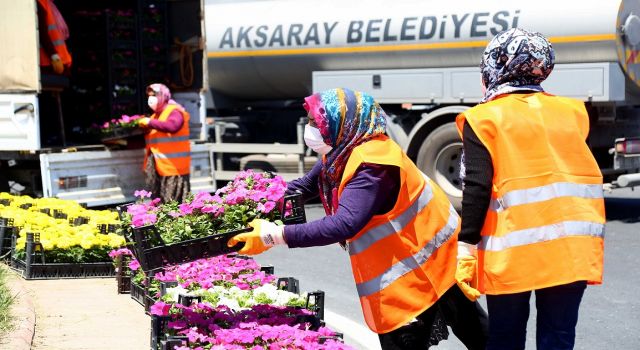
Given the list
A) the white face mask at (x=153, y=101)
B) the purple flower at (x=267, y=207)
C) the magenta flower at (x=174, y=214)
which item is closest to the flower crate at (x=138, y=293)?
the magenta flower at (x=174, y=214)

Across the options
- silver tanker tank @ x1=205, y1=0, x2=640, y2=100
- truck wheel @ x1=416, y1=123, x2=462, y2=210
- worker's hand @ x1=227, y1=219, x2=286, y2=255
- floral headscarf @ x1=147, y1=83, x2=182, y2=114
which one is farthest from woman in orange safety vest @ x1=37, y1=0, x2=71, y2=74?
worker's hand @ x1=227, y1=219, x2=286, y2=255

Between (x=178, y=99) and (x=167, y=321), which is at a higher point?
(x=178, y=99)

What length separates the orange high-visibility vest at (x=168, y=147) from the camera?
10984mm

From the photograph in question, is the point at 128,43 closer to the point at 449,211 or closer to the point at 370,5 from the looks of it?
the point at 370,5

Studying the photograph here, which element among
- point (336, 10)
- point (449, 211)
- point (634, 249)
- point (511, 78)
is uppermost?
point (336, 10)

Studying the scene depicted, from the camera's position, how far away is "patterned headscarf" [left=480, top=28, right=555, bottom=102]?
3.95 m

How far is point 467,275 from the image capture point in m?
4.11

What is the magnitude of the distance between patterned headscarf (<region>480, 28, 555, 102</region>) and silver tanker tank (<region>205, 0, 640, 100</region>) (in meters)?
7.34

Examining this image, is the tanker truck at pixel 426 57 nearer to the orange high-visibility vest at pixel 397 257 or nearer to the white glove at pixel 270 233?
the orange high-visibility vest at pixel 397 257

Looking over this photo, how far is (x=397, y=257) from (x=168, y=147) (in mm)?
7232

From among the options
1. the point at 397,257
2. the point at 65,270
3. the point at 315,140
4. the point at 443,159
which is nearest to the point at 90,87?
the point at 443,159

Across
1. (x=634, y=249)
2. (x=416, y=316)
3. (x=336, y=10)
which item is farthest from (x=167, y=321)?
(x=336, y=10)

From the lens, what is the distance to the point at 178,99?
41.8 feet

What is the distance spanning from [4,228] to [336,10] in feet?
20.7
